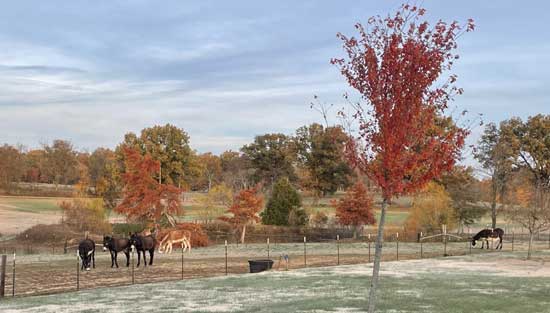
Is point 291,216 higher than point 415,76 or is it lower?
lower

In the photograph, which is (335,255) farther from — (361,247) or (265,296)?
(265,296)

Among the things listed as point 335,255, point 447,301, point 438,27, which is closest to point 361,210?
point 335,255

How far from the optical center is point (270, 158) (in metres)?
102

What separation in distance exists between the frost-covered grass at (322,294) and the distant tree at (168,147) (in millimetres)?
57946

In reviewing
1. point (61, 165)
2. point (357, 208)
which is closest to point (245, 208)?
point (357, 208)

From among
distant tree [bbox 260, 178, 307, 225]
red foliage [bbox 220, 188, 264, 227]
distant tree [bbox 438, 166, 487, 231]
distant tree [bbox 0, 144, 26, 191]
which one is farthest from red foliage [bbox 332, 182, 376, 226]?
distant tree [bbox 0, 144, 26, 191]

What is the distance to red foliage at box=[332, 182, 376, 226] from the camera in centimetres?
5525

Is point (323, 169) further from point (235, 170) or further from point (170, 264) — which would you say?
point (170, 264)

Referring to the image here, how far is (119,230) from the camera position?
6312 cm

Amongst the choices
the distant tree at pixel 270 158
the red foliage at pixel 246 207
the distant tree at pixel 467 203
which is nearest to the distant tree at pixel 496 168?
the distant tree at pixel 467 203

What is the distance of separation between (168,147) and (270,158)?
78.4 feet

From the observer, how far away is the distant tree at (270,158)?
333ft

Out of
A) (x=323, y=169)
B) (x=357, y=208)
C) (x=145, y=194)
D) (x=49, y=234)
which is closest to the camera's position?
(x=145, y=194)

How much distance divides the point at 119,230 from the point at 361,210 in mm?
26893
